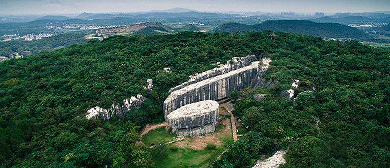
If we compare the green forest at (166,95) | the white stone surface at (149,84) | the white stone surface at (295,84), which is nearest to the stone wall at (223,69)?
the green forest at (166,95)

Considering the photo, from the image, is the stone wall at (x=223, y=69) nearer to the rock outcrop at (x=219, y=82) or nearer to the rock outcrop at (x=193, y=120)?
the rock outcrop at (x=219, y=82)

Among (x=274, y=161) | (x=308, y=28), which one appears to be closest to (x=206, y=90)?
(x=274, y=161)

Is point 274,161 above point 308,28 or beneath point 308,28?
beneath

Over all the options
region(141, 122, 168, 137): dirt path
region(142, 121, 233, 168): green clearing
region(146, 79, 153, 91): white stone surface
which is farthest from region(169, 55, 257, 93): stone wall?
region(142, 121, 233, 168): green clearing

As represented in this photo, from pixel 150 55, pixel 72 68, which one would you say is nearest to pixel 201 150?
pixel 150 55

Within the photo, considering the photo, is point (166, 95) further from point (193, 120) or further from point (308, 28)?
point (308, 28)

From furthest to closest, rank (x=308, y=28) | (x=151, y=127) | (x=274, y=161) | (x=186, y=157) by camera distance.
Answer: (x=308, y=28) → (x=151, y=127) → (x=186, y=157) → (x=274, y=161)

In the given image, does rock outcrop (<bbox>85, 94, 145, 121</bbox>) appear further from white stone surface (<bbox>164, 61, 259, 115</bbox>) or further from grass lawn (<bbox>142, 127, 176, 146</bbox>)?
grass lawn (<bbox>142, 127, 176, 146</bbox>)
